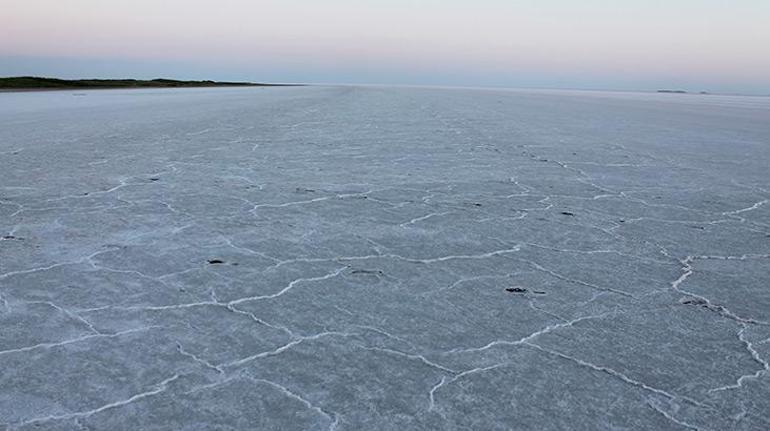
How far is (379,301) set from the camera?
1.68 meters

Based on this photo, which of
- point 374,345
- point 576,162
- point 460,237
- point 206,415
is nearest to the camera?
point 206,415

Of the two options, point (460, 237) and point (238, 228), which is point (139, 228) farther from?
point (460, 237)

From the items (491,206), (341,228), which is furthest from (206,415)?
(491,206)

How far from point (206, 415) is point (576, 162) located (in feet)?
12.8

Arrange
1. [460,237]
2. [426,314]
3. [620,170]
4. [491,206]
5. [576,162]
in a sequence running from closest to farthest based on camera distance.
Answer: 1. [426,314]
2. [460,237]
3. [491,206]
4. [620,170]
5. [576,162]

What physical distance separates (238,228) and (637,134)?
5.96m

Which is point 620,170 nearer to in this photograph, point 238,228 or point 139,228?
point 238,228

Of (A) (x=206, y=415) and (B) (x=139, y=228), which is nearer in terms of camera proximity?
(A) (x=206, y=415)

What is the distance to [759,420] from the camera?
113cm

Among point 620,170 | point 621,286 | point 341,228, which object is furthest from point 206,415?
point 620,170

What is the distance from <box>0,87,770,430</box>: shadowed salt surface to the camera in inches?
45.5

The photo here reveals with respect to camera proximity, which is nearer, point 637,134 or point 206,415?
point 206,415

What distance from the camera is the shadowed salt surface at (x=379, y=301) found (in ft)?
3.79

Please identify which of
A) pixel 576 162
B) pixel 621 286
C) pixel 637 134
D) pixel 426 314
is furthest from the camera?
pixel 637 134
